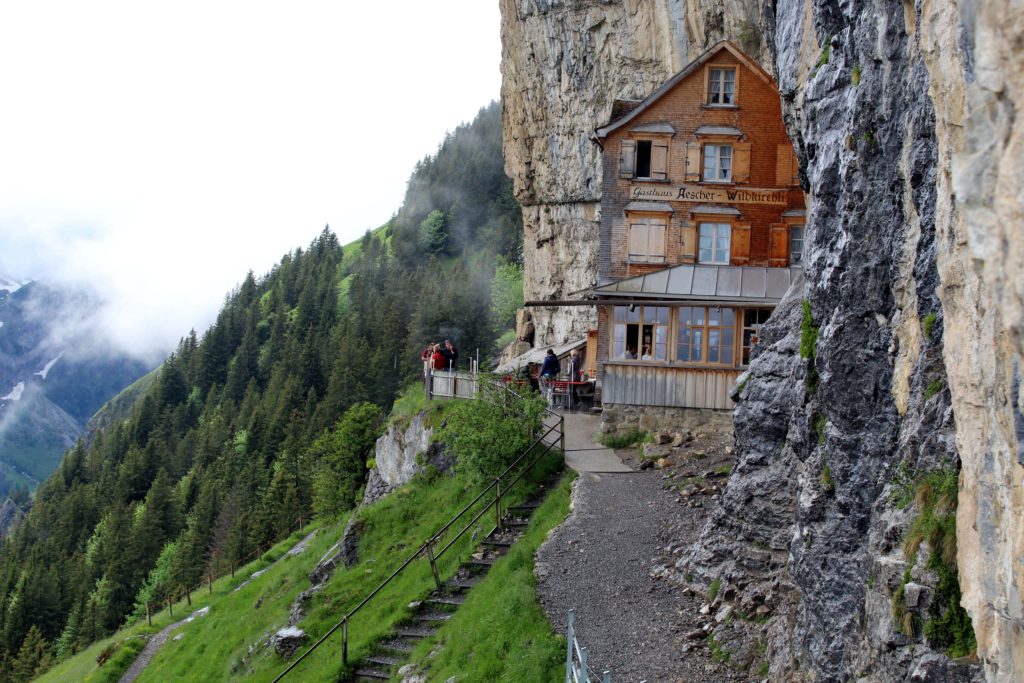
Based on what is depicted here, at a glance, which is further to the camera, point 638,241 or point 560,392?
point 638,241

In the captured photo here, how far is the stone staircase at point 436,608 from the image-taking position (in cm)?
2002

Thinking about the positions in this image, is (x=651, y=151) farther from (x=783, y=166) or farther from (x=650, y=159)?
(x=783, y=166)

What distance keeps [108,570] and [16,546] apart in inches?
1329

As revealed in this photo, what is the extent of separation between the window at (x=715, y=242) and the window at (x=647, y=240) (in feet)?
4.16

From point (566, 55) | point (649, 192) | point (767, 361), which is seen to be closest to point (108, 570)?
point (566, 55)

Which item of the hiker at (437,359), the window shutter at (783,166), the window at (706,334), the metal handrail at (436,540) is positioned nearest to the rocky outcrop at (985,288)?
the metal handrail at (436,540)

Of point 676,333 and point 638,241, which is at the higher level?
point 638,241

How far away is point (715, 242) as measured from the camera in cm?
3142

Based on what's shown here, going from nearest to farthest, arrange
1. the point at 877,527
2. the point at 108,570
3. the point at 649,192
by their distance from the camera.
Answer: the point at 877,527 < the point at 649,192 < the point at 108,570

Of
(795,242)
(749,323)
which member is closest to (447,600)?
(749,323)

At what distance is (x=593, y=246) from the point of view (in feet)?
177

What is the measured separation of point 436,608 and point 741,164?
1733cm

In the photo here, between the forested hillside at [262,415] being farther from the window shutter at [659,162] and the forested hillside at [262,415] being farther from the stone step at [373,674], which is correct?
the stone step at [373,674]

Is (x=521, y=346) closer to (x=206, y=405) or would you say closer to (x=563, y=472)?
(x=563, y=472)
